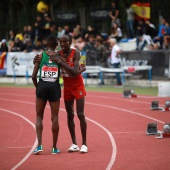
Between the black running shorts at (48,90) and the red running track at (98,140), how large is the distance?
0.91m

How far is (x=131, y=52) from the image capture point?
27438 millimetres

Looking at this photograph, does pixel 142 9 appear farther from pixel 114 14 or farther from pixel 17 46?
pixel 17 46

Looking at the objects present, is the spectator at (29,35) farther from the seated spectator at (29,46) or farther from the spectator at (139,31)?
the spectator at (139,31)

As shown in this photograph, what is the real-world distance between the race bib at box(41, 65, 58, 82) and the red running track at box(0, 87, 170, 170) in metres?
1.23

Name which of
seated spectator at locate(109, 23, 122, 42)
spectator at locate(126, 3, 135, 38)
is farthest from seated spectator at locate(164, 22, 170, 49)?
seated spectator at locate(109, 23, 122, 42)

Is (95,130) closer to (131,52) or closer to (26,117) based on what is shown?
(26,117)

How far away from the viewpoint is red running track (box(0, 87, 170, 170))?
9.58 meters

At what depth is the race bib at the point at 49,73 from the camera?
34.4ft

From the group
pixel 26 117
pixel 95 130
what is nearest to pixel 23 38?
pixel 26 117

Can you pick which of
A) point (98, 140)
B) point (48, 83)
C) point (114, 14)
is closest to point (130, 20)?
point (114, 14)

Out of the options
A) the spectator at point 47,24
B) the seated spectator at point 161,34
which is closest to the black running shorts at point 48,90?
the seated spectator at point 161,34

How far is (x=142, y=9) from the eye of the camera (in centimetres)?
2975

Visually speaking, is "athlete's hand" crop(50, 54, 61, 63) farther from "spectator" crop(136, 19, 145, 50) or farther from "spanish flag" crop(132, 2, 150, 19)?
"spanish flag" crop(132, 2, 150, 19)

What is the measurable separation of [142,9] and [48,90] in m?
19.8
